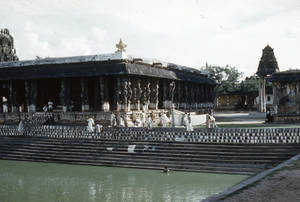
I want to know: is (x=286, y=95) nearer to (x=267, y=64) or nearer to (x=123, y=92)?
(x=123, y=92)

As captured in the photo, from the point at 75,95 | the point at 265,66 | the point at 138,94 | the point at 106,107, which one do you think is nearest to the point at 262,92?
the point at 265,66

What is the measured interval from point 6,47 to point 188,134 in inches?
1441

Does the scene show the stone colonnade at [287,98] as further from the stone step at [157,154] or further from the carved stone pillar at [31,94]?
the carved stone pillar at [31,94]

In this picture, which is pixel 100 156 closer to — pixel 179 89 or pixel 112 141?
pixel 112 141

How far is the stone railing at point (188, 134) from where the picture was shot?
49.2ft

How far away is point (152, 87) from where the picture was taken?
28906mm

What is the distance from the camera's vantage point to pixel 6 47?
152ft

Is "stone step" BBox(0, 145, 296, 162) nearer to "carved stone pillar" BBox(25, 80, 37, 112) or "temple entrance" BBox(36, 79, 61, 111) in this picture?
"carved stone pillar" BBox(25, 80, 37, 112)

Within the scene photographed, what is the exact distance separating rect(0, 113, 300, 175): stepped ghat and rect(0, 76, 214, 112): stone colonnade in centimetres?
616

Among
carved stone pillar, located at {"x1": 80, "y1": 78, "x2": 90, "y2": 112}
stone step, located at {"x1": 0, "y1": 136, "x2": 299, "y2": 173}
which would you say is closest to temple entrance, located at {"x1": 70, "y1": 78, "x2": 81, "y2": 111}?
carved stone pillar, located at {"x1": 80, "y1": 78, "x2": 90, "y2": 112}

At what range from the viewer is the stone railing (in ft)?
49.2

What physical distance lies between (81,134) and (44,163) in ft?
7.85

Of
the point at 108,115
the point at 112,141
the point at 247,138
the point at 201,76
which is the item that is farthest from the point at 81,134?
the point at 201,76

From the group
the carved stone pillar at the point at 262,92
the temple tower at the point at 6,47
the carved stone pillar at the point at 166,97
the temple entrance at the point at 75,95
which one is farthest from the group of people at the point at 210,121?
the temple tower at the point at 6,47
